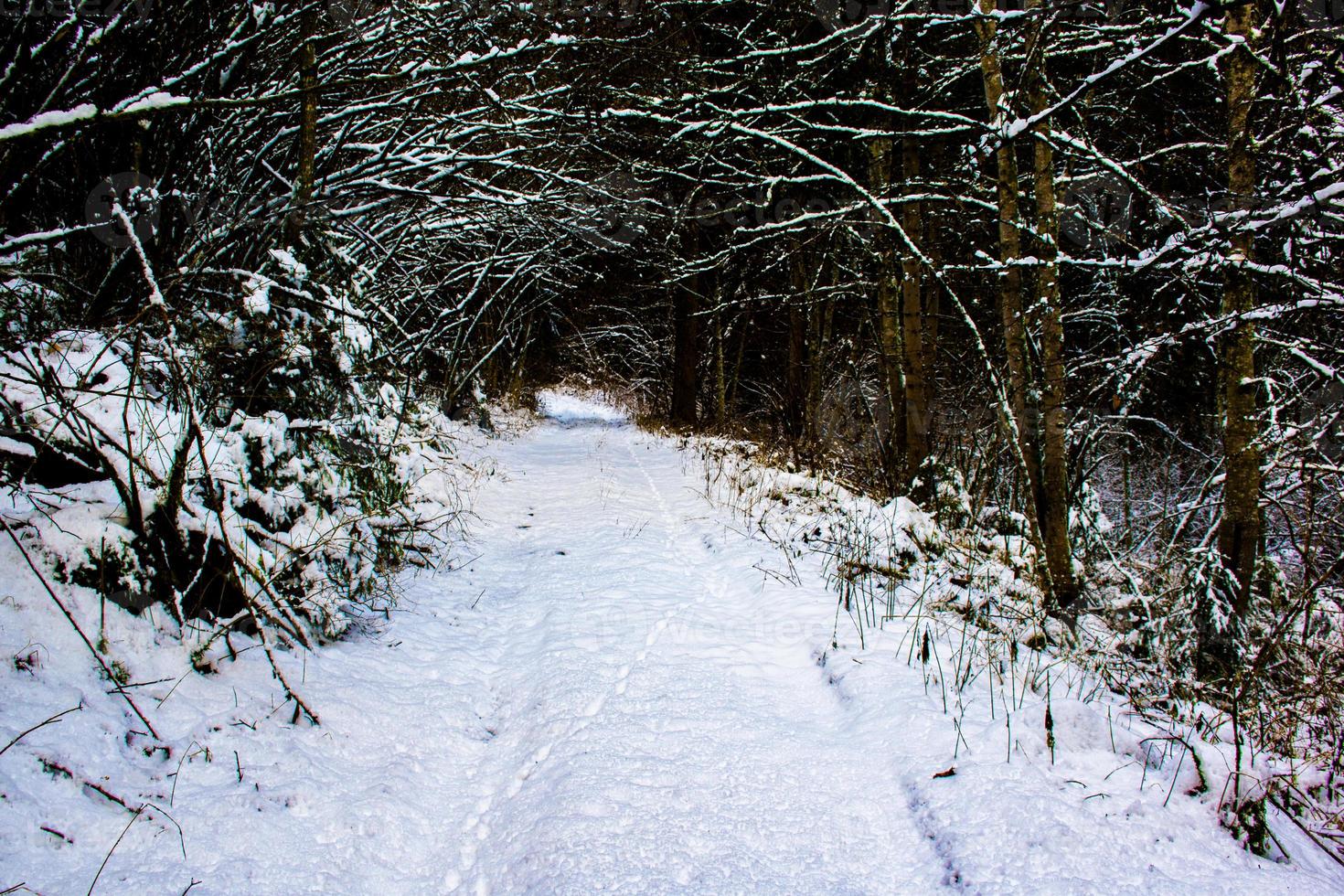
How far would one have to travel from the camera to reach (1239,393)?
386 cm

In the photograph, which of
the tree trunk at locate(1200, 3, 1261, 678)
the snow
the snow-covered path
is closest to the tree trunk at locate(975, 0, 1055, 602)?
the tree trunk at locate(1200, 3, 1261, 678)

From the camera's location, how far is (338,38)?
208 inches

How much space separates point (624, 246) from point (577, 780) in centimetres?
599

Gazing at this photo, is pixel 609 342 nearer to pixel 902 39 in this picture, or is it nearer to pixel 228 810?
pixel 902 39

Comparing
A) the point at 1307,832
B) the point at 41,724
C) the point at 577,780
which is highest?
the point at 41,724

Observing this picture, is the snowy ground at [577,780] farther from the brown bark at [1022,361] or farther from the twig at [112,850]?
the brown bark at [1022,361]

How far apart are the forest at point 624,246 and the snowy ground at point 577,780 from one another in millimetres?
64

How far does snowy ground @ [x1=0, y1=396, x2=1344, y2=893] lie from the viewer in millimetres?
1653

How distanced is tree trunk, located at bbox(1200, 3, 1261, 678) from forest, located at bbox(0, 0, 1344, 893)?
0.03m

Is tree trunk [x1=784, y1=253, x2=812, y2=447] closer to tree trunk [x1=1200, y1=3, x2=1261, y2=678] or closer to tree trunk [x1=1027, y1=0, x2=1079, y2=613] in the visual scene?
tree trunk [x1=1027, y1=0, x2=1079, y2=613]

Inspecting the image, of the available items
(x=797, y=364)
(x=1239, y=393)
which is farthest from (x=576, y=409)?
(x=1239, y=393)

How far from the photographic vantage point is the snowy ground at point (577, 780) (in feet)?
5.42

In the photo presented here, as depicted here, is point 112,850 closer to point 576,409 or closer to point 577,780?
point 577,780

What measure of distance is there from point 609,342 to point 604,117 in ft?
61.8
